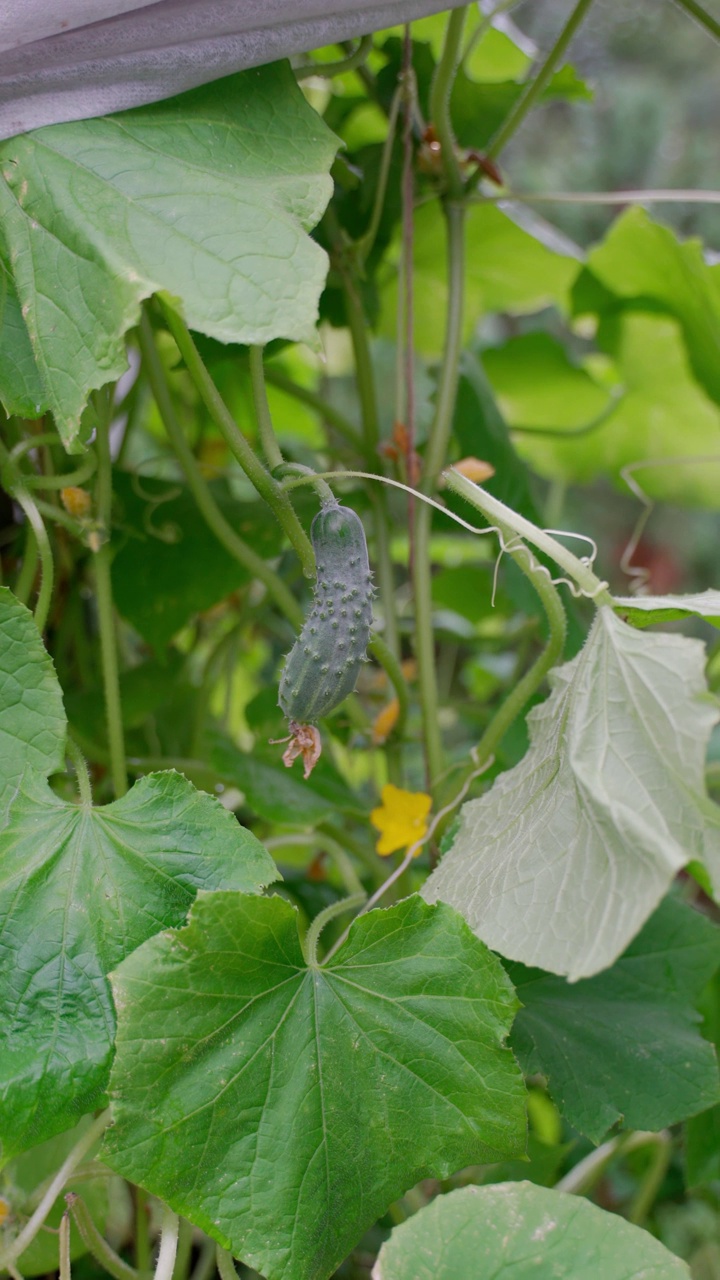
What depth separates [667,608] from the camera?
22.4 inches

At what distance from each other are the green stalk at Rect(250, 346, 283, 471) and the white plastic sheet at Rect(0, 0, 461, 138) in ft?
0.52

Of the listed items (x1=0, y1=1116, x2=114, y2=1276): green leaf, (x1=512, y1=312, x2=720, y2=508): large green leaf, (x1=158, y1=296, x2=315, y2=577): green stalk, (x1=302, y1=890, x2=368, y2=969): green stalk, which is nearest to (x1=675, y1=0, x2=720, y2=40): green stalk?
(x1=512, y1=312, x2=720, y2=508): large green leaf

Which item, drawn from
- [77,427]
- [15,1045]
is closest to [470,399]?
[77,427]

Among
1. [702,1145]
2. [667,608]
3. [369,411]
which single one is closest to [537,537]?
[667,608]

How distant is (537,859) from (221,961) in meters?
0.18

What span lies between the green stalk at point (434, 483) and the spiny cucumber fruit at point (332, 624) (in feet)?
0.76

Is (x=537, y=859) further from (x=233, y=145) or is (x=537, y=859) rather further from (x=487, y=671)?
(x=487, y=671)

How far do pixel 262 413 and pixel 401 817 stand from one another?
0.32 m

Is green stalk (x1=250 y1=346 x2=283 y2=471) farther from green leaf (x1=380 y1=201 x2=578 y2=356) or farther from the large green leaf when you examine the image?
the large green leaf

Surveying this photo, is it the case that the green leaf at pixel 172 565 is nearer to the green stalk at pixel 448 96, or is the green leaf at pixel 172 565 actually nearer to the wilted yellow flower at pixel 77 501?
the wilted yellow flower at pixel 77 501

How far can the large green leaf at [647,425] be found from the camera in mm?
1400

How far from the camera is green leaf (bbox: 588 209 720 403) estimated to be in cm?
112

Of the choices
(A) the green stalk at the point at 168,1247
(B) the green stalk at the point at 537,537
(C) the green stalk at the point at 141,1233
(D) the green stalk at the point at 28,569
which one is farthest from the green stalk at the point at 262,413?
(C) the green stalk at the point at 141,1233

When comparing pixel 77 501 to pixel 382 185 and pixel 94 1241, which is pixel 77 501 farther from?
pixel 94 1241
